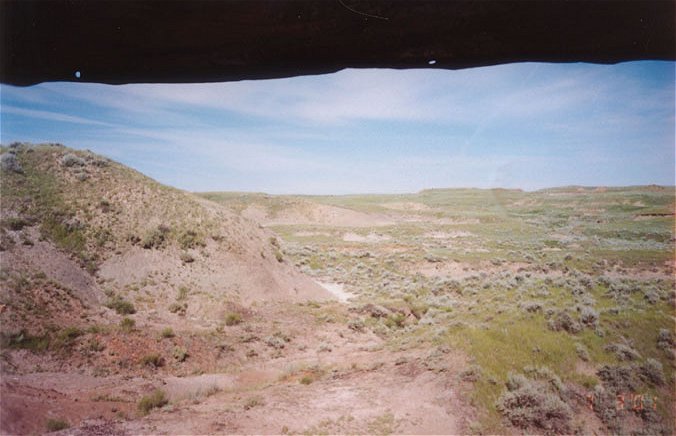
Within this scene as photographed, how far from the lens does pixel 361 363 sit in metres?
12.2

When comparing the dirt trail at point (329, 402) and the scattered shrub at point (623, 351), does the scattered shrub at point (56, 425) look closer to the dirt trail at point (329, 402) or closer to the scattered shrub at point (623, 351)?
the dirt trail at point (329, 402)

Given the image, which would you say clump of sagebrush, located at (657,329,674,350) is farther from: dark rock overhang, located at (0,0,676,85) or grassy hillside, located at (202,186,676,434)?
dark rock overhang, located at (0,0,676,85)

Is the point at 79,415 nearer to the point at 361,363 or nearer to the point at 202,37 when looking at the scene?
the point at 361,363

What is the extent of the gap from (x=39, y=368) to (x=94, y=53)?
1370 cm

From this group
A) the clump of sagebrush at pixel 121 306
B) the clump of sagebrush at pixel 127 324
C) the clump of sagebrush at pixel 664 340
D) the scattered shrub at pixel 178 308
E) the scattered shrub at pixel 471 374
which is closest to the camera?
the scattered shrub at pixel 471 374

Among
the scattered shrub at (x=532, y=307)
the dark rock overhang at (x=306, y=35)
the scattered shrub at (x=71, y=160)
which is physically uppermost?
the scattered shrub at (x=71, y=160)

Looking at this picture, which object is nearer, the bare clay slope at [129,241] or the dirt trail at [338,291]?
the bare clay slope at [129,241]

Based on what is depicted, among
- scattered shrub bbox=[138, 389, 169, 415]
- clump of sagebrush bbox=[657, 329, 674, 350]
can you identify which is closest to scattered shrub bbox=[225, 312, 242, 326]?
scattered shrub bbox=[138, 389, 169, 415]

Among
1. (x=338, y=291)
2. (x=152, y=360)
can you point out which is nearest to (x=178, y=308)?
(x=152, y=360)

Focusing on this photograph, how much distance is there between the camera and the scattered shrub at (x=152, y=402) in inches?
360

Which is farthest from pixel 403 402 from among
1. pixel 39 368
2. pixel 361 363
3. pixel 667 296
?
pixel 667 296

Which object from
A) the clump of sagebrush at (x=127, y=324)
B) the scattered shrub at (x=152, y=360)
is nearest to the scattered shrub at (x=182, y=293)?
the clump of sagebrush at (x=127, y=324)

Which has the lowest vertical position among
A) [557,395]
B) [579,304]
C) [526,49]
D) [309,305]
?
[309,305]

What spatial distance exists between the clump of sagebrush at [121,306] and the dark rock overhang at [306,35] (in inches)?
643
